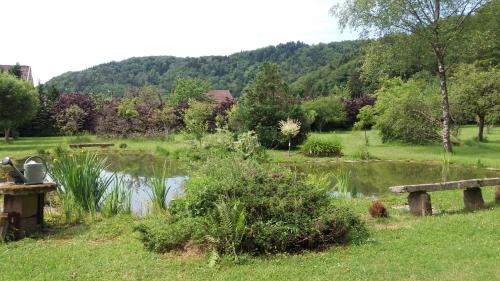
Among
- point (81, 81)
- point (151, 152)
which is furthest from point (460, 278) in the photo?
point (81, 81)

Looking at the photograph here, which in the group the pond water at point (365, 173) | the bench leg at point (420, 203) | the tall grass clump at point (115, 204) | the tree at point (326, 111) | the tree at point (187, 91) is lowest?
the pond water at point (365, 173)

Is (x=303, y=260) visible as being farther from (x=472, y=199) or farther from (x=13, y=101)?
(x=13, y=101)

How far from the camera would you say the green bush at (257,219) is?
4.89m

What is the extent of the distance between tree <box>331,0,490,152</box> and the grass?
12660 mm

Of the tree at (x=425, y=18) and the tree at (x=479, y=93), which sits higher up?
the tree at (x=425, y=18)

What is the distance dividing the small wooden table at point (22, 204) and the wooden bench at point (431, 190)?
496cm

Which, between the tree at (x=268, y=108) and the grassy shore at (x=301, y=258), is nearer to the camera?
the grassy shore at (x=301, y=258)

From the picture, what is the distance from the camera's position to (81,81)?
260 feet

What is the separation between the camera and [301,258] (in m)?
4.73

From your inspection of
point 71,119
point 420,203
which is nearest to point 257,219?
point 420,203

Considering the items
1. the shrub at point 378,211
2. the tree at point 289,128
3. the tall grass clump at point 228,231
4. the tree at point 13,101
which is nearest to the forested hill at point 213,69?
the tree at point 13,101

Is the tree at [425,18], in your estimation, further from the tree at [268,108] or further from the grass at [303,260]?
the grass at [303,260]

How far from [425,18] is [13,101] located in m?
20.5

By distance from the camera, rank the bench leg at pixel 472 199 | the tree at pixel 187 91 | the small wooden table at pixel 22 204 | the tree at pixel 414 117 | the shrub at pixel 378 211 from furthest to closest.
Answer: the tree at pixel 187 91, the tree at pixel 414 117, the bench leg at pixel 472 199, the shrub at pixel 378 211, the small wooden table at pixel 22 204
